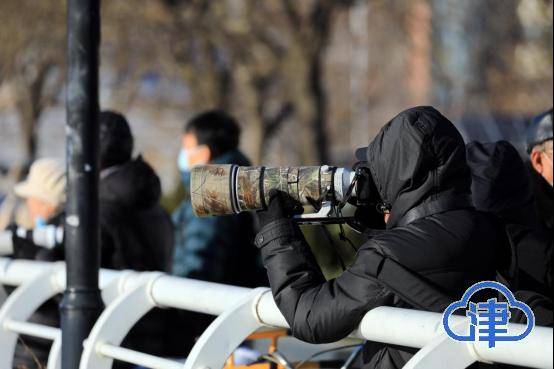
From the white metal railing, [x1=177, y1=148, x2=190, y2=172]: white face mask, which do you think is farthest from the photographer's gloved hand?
[x1=177, y1=148, x2=190, y2=172]: white face mask

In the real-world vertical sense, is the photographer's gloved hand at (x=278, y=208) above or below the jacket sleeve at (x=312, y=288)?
above

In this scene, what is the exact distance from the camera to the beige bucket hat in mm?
4715

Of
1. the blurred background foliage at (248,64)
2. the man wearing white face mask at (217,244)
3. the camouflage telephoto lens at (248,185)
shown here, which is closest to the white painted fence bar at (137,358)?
the camouflage telephoto lens at (248,185)

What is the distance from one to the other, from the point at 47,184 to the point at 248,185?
2033 mm

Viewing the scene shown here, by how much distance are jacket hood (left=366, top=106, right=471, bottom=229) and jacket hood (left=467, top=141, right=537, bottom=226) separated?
0.99m

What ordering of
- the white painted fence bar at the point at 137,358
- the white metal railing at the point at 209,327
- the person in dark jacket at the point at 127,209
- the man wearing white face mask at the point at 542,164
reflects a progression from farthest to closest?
the person in dark jacket at the point at 127,209 < the man wearing white face mask at the point at 542,164 < the white painted fence bar at the point at 137,358 < the white metal railing at the point at 209,327

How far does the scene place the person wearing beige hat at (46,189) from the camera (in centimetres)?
472

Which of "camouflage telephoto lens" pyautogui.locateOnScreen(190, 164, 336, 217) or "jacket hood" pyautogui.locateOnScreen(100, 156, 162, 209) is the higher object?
"camouflage telephoto lens" pyautogui.locateOnScreen(190, 164, 336, 217)

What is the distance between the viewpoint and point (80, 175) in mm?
3502

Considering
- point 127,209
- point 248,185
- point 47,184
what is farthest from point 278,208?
point 47,184

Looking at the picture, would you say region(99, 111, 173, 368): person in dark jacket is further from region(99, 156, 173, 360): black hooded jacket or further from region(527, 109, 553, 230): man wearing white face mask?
region(527, 109, 553, 230): man wearing white face mask

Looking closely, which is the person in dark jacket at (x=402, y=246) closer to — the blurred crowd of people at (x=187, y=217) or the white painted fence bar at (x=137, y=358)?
the white painted fence bar at (x=137, y=358)

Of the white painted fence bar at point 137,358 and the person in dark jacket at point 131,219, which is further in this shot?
the person in dark jacket at point 131,219

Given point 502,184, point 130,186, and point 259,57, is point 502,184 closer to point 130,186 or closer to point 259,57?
point 130,186
